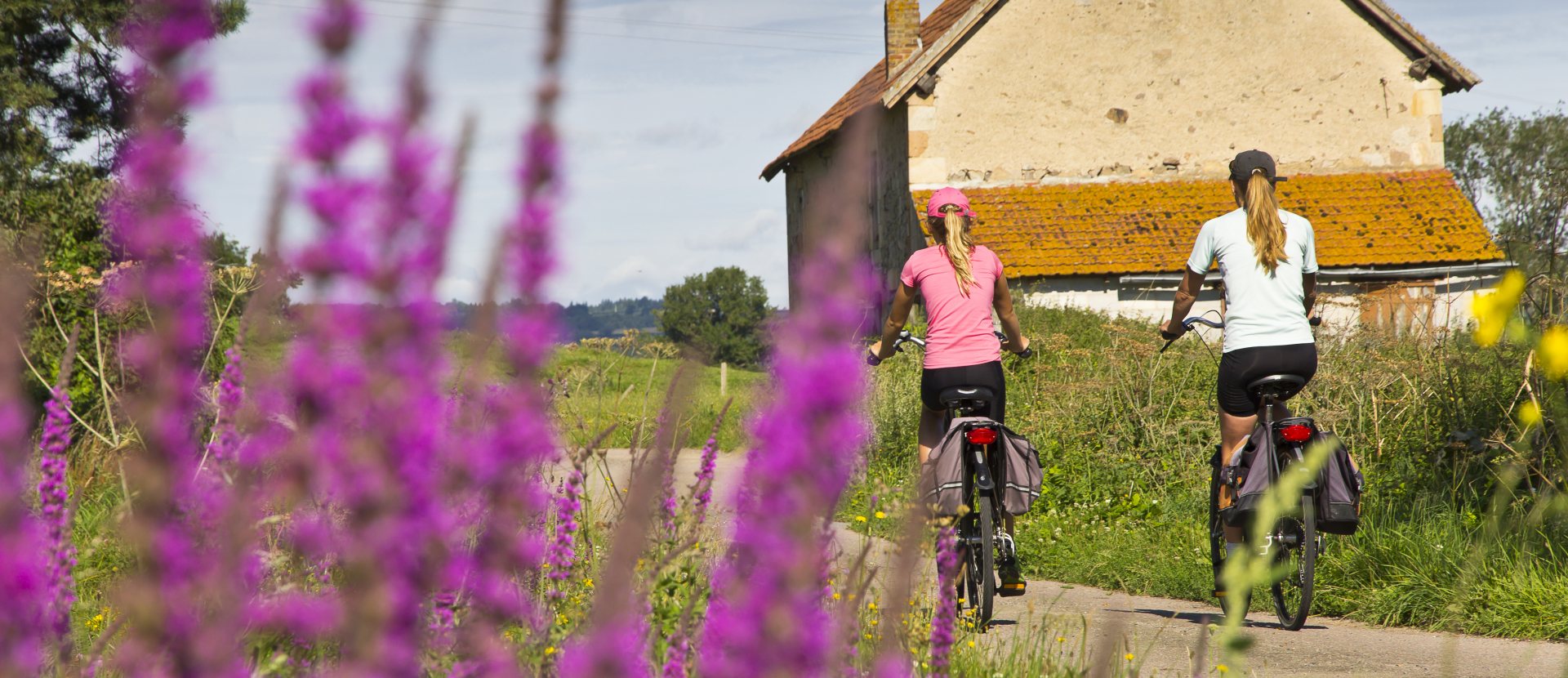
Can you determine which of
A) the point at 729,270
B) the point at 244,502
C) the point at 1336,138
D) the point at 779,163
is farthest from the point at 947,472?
the point at 729,270

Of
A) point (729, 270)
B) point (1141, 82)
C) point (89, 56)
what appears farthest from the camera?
point (729, 270)

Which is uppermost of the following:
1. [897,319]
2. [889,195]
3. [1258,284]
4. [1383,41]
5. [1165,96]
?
[1383,41]

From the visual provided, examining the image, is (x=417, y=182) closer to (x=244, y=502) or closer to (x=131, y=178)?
(x=131, y=178)

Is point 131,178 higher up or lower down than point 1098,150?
lower down

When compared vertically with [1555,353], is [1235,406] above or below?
below

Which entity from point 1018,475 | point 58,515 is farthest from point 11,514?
point 1018,475

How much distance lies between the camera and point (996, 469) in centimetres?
599

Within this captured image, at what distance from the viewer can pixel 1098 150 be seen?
2203 cm

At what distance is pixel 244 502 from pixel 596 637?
1.27 ft

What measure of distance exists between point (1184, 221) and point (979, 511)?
642 inches

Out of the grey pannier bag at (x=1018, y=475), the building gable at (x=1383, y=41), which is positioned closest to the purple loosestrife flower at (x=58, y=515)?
the grey pannier bag at (x=1018, y=475)

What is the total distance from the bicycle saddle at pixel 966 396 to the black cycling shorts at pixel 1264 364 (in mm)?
1048

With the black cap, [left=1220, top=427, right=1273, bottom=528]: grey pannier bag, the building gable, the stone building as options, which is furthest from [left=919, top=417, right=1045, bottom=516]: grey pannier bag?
the stone building

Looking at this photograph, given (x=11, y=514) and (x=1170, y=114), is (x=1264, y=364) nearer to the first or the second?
(x=11, y=514)
